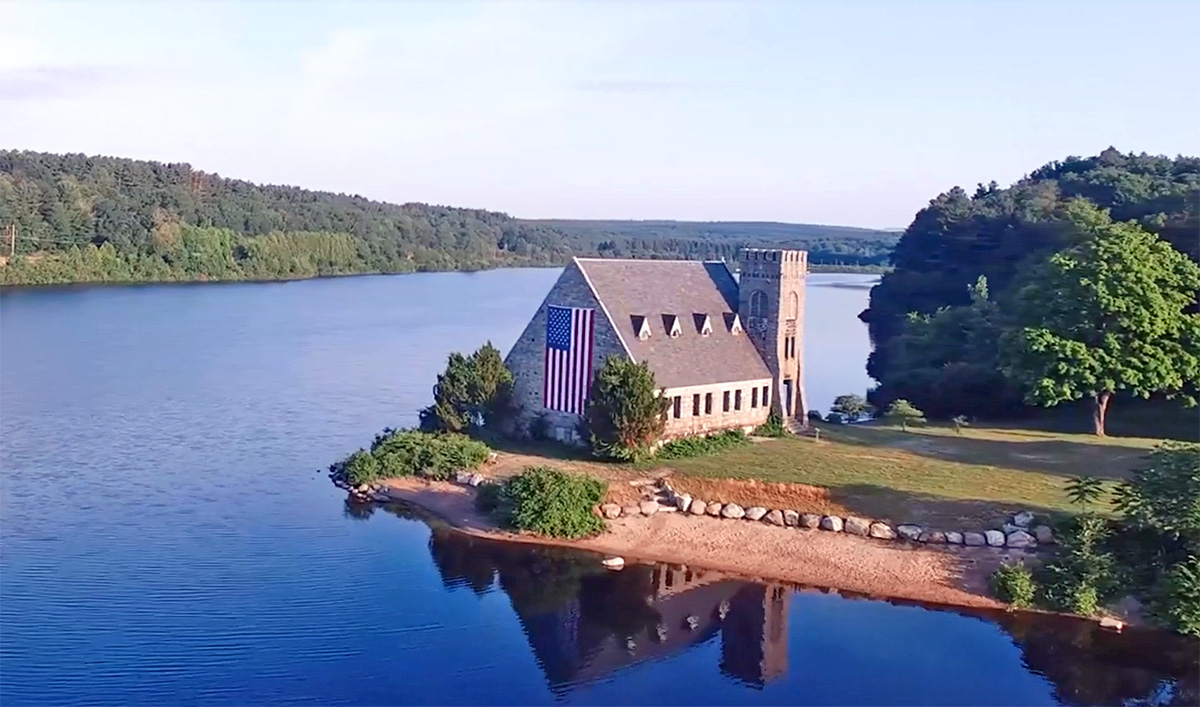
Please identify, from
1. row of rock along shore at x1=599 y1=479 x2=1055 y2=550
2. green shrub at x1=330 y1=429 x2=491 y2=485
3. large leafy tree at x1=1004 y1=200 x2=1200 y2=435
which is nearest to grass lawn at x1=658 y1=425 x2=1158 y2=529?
row of rock along shore at x1=599 y1=479 x2=1055 y2=550

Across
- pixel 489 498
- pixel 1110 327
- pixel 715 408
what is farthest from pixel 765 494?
pixel 1110 327

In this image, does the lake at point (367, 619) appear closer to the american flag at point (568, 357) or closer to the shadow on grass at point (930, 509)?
the shadow on grass at point (930, 509)

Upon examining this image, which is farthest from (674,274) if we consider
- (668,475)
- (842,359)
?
(842,359)

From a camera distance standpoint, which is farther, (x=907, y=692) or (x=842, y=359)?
(x=842, y=359)

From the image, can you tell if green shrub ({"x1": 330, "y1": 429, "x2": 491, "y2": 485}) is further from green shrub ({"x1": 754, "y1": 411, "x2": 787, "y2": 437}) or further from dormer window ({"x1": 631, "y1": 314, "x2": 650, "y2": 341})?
green shrub ({"x1": 754, "y1": 411, "x2": 787, "y2": 437})

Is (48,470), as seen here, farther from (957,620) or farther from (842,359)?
(842,359)

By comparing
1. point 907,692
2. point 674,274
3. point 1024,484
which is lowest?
point 907,692

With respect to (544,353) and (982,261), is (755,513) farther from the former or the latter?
(982,261)
